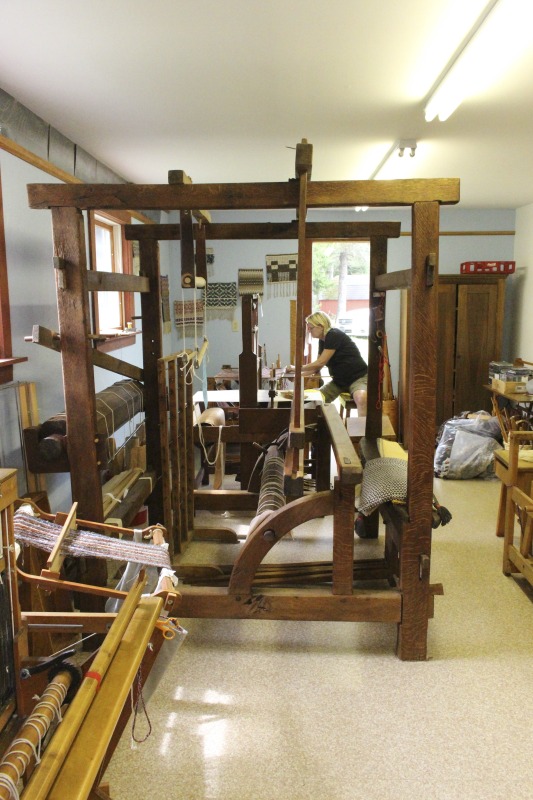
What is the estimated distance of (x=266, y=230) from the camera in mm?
3293

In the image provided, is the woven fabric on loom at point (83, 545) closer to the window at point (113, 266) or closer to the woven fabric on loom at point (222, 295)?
the window at point (113, 266)

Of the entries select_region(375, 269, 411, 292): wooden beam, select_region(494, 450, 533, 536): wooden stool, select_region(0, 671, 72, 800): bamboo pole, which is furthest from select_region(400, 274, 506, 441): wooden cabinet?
select_region(0, 671, 72, 800): bamboo pole

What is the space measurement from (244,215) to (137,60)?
4.65 meters

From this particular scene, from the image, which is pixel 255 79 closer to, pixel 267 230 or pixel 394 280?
pixel 267 230

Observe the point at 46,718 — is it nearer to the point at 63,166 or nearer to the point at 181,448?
the point at 181,448

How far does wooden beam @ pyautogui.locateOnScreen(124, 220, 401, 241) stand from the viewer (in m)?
3.27

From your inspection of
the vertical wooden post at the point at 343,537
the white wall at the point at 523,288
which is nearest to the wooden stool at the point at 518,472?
the vertical wooden post at the point at 343,537

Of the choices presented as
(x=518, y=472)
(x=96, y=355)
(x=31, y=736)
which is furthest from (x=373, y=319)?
(x=31, y=736)

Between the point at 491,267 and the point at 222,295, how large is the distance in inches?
122

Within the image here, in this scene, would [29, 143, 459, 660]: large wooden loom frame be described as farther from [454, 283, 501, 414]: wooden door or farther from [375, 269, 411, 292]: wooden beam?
[454, 283, 501, 414]: wooden door

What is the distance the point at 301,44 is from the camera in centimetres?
254

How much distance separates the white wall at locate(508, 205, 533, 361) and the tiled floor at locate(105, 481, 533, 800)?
439 cm

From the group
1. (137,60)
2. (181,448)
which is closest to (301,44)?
(137,60)

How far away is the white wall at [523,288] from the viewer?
677cm
